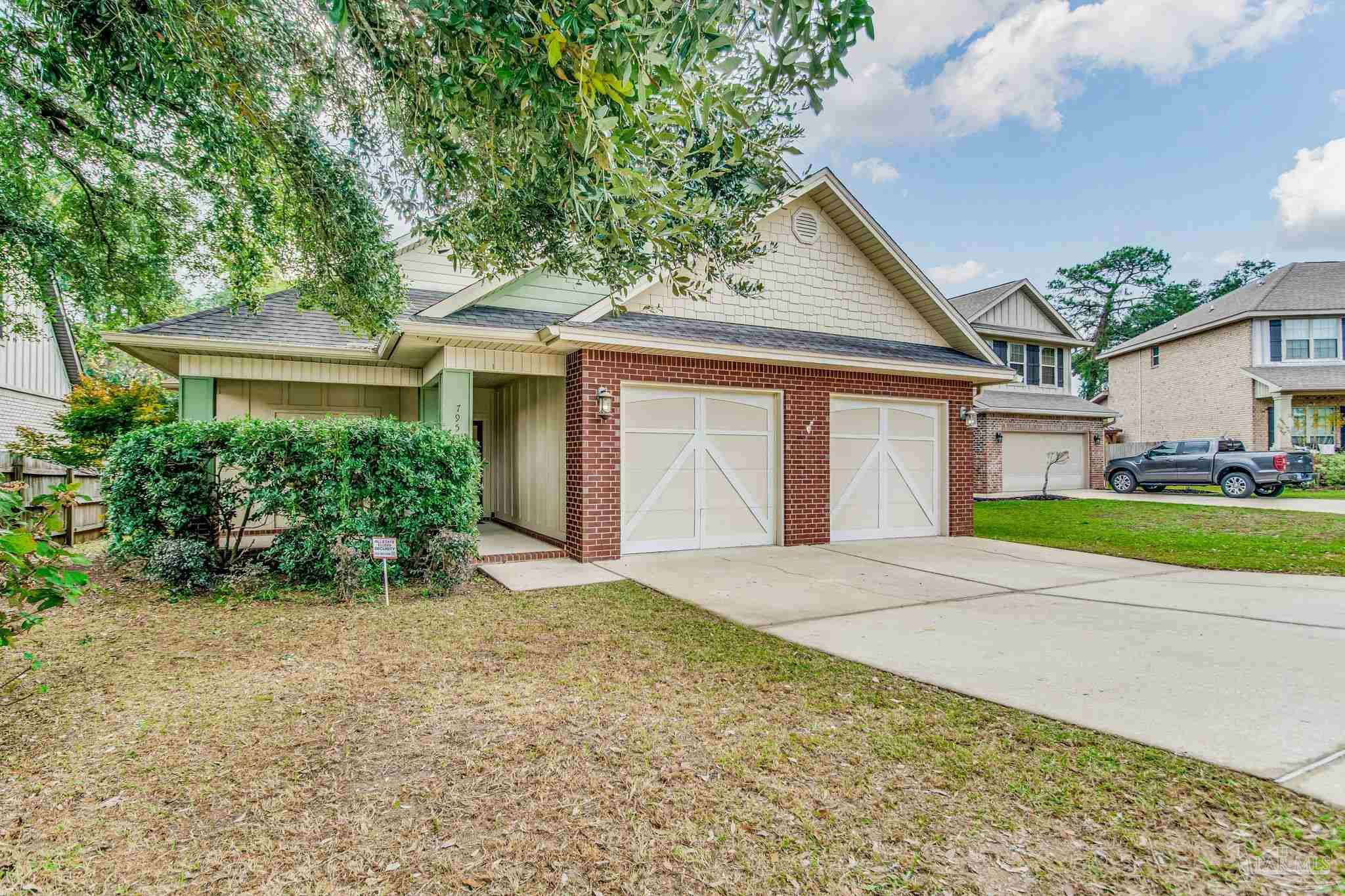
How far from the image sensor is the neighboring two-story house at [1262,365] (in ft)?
68.6

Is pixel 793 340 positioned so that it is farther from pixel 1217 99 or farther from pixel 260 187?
pixel 1217 99

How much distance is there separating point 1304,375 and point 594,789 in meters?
28.7

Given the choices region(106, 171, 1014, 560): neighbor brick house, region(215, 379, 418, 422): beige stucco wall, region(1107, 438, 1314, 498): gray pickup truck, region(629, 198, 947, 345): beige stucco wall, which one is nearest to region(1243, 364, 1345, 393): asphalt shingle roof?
region(1107, 438, 1314, 498): gray pickup truck

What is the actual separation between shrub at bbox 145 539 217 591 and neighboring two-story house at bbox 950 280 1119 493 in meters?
17.0

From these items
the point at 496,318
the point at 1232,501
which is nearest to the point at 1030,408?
the point at 1232,501

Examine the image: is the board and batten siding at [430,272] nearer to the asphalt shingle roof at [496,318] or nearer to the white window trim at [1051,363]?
the asphalt shingle roof at [496,318]

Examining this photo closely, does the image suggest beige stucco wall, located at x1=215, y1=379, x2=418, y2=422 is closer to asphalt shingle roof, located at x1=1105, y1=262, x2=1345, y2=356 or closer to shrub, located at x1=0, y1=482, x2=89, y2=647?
shrub, located at x1=0, y1=482, x2=89, y2=647

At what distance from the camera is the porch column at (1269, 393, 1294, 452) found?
815 inches

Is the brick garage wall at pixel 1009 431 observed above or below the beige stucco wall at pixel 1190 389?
below

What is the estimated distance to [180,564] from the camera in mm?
5926

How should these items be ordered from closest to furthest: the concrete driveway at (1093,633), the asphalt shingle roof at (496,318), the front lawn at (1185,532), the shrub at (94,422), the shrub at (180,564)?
the concrete driveway at (1093,633), the shrub at (180,564), the asphalt shingle roof at (496,318), the front lawn at (1185,532), the shrub at (94,422)

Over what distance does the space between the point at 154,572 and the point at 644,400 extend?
5532mm

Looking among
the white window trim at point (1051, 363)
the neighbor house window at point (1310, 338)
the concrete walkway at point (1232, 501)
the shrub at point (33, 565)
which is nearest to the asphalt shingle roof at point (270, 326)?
the shrub at point (33, 565)

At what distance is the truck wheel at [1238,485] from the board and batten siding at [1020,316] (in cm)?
602
